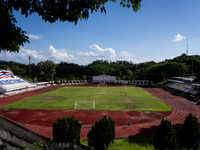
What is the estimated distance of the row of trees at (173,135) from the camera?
32.4ft

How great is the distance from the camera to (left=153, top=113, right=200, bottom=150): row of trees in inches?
388

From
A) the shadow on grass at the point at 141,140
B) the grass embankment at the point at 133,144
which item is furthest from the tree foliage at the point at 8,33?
the shadow on grass at the point at 141,140

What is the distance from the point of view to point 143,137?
46.5 ft

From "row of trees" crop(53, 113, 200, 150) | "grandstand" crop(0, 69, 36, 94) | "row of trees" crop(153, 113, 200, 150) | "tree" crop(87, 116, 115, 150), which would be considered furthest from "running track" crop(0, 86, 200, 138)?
"grandstand" crop(0, 69, 36, 94)

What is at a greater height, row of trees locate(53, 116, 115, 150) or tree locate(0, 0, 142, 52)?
tree locate(0, 0, 142, 52)

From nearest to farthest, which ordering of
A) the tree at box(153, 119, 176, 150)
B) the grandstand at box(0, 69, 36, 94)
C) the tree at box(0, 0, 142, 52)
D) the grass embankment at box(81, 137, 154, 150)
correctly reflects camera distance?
the tree at box(0, 0, 142, 52), the tree at box(153, 119, 176, 150), the grass embankment at box(81, 137, 154, 150), the grandstand at box(0, 69, 36, 94)

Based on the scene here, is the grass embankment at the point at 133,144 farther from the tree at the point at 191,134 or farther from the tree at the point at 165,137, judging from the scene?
the tree at the point at 191,134

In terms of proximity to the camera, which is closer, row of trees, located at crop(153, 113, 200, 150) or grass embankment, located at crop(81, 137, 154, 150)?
row of trees, located at crop(153, 113, 200, 150)

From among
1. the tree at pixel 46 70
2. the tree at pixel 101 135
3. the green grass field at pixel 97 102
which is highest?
the tree at pixel 46 70

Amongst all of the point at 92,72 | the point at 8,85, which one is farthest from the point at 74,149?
the point at 92,72

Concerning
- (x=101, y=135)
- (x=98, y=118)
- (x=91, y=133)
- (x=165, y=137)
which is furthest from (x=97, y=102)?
(x=165, y=137)

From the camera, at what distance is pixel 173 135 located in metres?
9.96

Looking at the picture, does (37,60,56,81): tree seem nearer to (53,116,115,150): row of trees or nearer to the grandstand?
the grandstand

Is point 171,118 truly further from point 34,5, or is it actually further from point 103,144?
point 34,5
